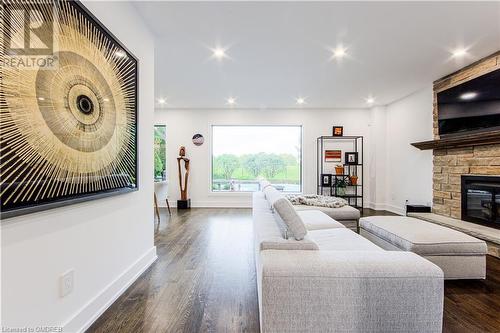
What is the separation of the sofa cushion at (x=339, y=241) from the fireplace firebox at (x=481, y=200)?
7.71 ft

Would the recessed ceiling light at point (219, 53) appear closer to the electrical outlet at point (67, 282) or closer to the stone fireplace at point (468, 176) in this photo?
the electrical outlet at point (67, 282)

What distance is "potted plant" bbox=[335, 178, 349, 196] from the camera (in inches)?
229

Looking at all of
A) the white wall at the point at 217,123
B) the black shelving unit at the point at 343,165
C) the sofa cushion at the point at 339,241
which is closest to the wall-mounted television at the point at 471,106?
the black shelving unit at the point at 343,165

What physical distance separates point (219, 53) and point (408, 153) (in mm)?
4268

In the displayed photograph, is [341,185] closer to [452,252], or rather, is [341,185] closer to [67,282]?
[452,252]

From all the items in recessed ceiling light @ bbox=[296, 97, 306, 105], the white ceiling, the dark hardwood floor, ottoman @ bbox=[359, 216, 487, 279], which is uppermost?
recessed ceiling light @ bbox=[296, 97, 306, 105]

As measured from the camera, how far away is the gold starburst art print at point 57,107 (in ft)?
3.67

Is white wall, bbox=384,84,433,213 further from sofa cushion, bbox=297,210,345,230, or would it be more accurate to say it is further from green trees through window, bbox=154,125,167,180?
green trees through window, bbox=154,125,167,180

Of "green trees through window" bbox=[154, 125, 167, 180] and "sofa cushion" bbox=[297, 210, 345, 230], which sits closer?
"sofa cushion" bbox=[297, 210, 345, 230]

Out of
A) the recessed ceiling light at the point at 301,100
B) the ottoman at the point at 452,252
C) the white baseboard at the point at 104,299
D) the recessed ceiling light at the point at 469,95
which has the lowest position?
the white baseboard at the point at 104,299

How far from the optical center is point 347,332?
128 centimetres
